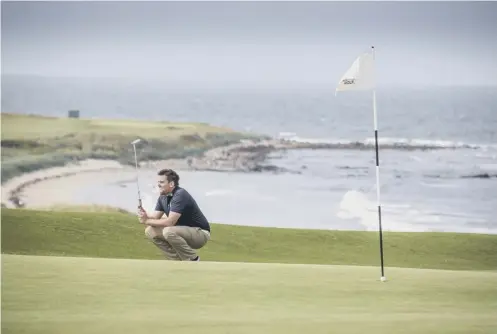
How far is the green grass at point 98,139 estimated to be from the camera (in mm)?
7887

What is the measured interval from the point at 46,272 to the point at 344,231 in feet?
10.4

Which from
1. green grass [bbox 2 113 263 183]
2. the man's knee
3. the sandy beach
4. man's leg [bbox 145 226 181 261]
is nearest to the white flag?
the man's knee

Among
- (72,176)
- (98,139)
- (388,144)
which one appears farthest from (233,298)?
(98,139)

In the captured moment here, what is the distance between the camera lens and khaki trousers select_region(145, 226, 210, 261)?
19.4 feet

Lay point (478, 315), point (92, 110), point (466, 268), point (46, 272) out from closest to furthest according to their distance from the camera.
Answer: point (478, 315)
point (46, 272)
point (466, 268)
point (92, 110)

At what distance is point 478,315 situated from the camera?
441 cm

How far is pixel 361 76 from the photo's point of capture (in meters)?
5.41

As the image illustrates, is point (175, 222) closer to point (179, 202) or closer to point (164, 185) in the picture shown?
point (179, 202)

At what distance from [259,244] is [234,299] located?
119 inches

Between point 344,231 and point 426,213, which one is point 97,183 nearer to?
point 344,231

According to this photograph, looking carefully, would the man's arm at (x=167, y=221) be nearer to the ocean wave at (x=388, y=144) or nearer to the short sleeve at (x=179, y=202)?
the short sleeve at (x=179, y=202)

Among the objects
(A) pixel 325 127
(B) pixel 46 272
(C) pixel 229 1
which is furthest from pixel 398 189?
(B) pixel 46 272

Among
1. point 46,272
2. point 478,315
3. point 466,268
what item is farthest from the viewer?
point 466,268

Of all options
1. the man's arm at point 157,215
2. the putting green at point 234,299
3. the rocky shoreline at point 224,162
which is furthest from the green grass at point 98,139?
the putting green at point 234,299
